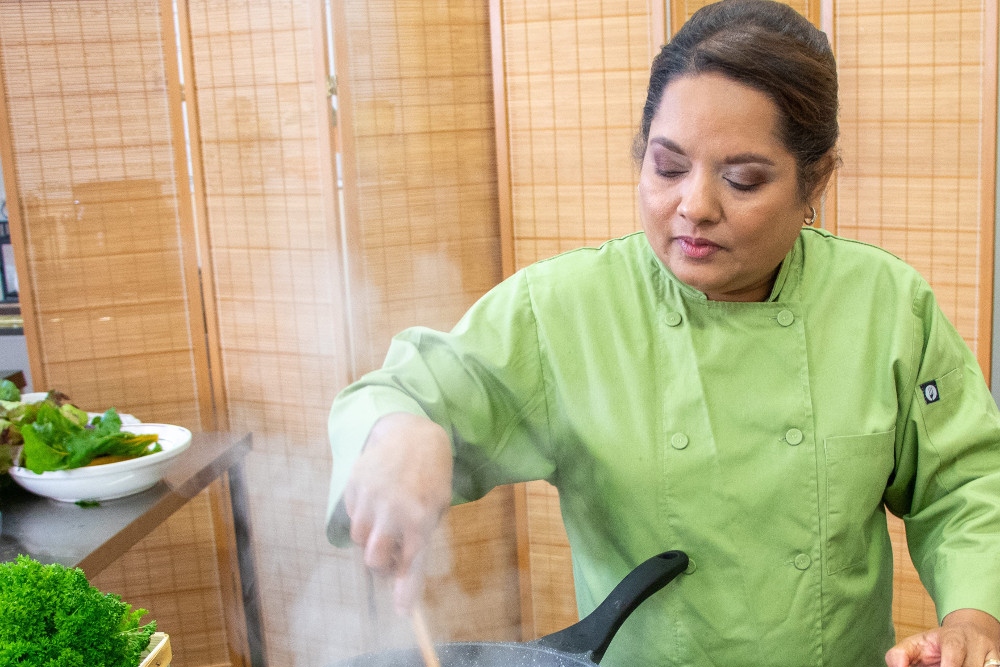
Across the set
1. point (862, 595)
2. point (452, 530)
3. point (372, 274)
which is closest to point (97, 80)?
point (372, 274)

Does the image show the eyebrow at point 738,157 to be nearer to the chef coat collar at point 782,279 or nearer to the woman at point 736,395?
the woman at point 736,395

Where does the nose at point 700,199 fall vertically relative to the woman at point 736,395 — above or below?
above

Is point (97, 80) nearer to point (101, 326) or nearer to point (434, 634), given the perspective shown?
point (101, 326)

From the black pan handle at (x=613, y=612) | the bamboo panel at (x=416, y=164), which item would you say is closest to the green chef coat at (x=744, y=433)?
the black pan handle at (x=613, y=612)

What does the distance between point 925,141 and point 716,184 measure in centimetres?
154

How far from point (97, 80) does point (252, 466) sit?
114 centimetres

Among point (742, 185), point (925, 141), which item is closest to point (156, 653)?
point (742, 185)

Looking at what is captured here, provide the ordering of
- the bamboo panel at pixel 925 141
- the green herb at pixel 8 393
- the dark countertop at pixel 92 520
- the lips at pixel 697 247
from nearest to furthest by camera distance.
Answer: the lips at pixel 697 247, the dark countertop at pixel 92 520, the green herb at pixel 8 393, the bamboo panel at pixel 925 141

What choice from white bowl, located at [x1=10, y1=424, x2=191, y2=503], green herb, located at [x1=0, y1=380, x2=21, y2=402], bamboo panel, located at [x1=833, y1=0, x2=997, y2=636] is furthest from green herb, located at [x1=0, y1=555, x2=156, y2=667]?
bamboo panel, located at [x1=833, y1=0, x2=997, y2=636]

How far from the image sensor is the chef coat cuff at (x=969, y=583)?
3.31 feet

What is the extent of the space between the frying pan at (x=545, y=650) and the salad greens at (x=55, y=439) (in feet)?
4.00

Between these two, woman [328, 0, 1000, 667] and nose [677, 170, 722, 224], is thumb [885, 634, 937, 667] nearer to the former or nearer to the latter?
woman [328, 0, 1000, 667]

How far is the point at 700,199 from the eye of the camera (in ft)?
3.22

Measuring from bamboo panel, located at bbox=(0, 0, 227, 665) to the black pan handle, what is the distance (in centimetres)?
188
